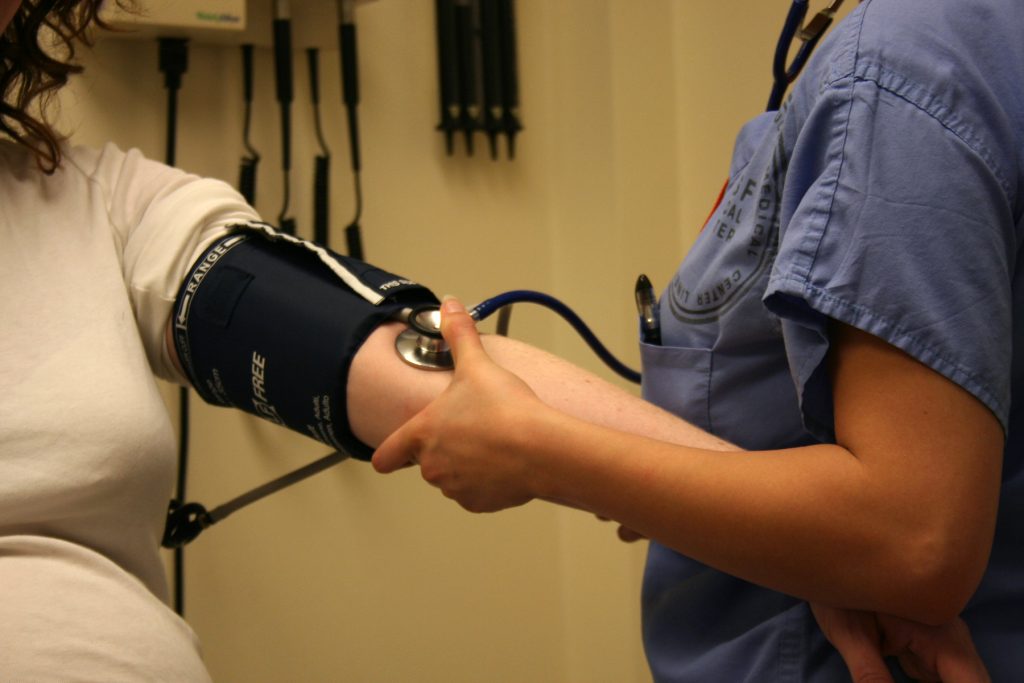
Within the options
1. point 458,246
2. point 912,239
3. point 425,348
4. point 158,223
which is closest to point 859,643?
point 912,239

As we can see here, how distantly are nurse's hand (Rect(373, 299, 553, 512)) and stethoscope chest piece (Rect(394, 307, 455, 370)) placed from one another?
4cm

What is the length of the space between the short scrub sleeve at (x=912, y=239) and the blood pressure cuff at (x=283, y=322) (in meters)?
0.40

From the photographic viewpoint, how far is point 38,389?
0.77m

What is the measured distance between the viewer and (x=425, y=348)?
0.83 metres

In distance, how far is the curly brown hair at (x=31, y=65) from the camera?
3.04 feet

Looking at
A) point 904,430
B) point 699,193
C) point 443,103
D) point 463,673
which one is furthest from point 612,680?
point 904,430

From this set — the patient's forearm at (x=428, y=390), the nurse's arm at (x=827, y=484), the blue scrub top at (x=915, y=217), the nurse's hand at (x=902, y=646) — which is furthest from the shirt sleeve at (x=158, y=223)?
the nurse's hand at (x=902, y=646)

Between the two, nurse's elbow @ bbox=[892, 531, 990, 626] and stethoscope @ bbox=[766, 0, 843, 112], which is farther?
stethoscope @ bbox=[766, 0, 843, 112]

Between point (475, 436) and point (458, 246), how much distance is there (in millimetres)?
1042

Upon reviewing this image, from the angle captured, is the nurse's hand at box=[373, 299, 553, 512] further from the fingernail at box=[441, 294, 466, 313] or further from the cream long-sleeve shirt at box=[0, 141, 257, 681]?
the cream long-sleeve shirt at box=[0, 141, 257, 681]

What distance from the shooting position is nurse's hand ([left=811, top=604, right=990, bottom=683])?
2.12 ft

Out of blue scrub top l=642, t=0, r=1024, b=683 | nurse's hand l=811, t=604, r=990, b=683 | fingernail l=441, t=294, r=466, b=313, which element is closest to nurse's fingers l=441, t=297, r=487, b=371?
fingernail l=441, t=294, r=466, b=313

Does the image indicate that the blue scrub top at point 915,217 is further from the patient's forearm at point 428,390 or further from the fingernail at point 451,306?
the fingernail at point 451,306

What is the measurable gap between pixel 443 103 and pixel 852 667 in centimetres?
124
